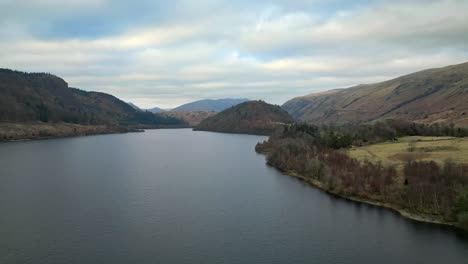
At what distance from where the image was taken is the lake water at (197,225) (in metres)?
42.8

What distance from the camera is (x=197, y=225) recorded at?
173 feet

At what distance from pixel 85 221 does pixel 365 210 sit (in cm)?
4072

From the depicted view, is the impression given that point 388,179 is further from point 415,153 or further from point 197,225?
point 197,225

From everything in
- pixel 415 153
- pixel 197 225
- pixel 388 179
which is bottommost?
pixel 197 225

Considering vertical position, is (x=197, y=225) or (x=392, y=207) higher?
(x=197, y=225)

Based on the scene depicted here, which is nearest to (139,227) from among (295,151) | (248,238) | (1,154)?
(248,238)

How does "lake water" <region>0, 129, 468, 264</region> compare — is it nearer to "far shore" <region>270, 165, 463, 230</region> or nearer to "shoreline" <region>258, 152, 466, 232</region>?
"shoreline" <region>258, 152, 466, 232</region>

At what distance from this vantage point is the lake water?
140 ft

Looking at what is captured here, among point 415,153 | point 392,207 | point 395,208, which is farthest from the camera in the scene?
point 415,153

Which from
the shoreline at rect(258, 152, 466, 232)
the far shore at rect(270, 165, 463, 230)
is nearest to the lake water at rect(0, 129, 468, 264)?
the shoreline at rect(258, 152, 466, 232)

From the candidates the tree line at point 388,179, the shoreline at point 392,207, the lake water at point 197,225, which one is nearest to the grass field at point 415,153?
the tree line at point 388,179

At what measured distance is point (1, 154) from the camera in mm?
128625

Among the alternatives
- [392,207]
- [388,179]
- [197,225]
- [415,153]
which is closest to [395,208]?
[392,207]

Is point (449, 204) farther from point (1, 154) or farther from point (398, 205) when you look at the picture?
point (1, 154)
